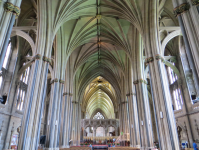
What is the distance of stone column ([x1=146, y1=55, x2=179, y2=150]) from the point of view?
9.82 m

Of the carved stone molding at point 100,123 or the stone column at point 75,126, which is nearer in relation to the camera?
the stone column at point 75,126

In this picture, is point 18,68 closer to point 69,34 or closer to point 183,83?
point 69,34

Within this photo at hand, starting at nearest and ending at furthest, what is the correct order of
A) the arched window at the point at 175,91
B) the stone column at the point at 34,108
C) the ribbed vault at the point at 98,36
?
the stone column at the point at 34,108, the ribbed vault at the point at 98,36, the arched window at the point at 175,91

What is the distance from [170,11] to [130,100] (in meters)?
12.1

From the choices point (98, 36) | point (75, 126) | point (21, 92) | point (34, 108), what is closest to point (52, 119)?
point (34, 108)

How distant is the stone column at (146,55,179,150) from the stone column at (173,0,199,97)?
4522 millimetres

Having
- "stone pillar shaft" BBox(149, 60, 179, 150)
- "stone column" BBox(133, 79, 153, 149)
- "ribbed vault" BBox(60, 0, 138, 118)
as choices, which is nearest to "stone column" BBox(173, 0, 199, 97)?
"stone pillar shaft" BBox(149, 60, 179, 150)

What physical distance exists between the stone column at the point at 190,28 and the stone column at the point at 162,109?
4522 millimetres

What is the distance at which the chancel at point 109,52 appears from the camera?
391 inches

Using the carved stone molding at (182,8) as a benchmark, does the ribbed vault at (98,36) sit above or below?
above

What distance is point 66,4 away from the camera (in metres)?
14.6

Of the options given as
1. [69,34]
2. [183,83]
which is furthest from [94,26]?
[183,83]

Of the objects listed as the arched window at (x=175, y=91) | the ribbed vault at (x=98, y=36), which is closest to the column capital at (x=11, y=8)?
the ribbed vault at (x=98, y=36)

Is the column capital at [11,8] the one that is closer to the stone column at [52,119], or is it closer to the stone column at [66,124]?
the stone column at [52,119]
